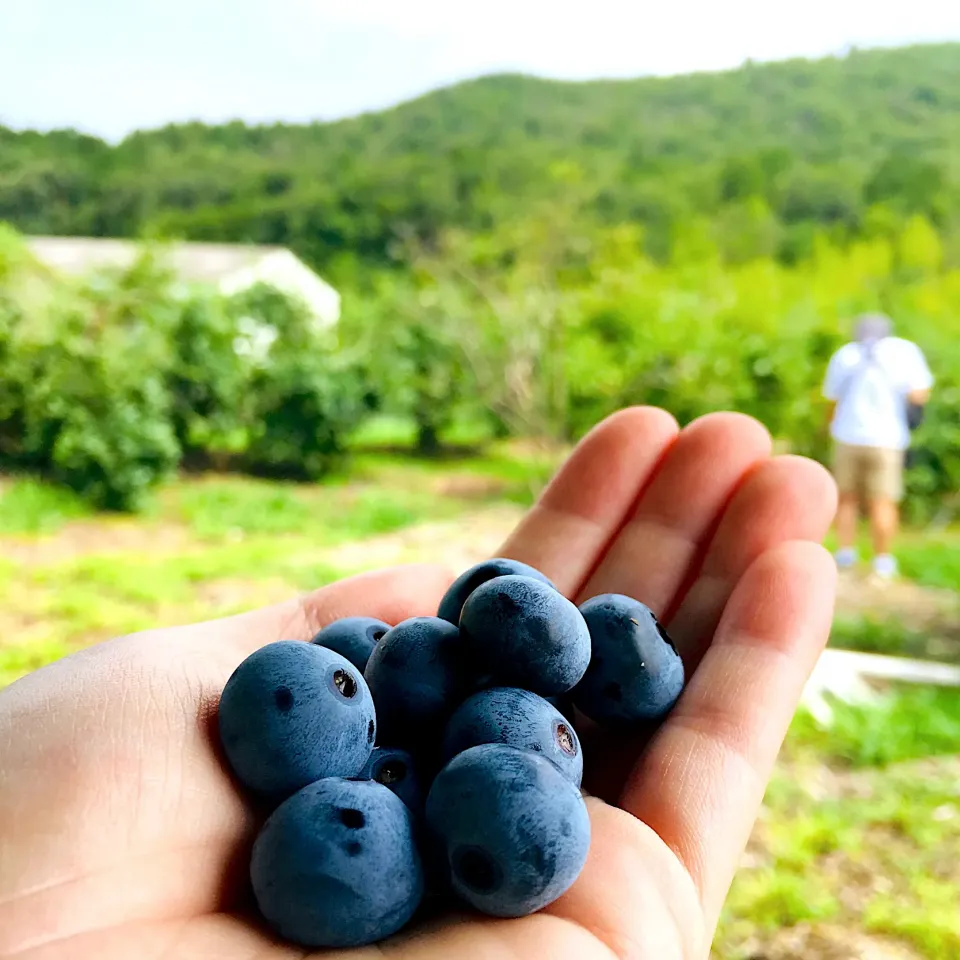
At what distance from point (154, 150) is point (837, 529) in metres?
4.15

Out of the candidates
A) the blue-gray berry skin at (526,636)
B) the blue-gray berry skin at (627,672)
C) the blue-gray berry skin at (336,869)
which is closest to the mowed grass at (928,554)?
the blue-gray berry skin at (627,672)

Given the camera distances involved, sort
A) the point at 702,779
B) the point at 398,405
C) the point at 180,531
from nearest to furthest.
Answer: the point at 702,779 → the point at 180,531 → the point at 398,405

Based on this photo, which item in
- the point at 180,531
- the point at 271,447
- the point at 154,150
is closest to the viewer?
the point at 180,531

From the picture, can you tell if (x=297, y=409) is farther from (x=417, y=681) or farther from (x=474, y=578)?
(x=417, y=681)

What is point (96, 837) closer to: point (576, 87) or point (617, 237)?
point (617, 237)

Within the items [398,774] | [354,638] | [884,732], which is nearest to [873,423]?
[884,732]

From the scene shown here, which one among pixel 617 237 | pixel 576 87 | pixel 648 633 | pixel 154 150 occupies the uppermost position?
pixel 576 87

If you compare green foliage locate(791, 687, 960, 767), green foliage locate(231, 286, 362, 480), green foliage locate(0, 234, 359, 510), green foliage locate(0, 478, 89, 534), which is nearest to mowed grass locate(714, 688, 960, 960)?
green foliage locate(791, 687, 960, 767)

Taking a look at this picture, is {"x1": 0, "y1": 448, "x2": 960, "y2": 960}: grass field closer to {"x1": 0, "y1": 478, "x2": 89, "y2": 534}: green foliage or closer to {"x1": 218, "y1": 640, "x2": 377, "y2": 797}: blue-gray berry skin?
{"x1": 0, "y1": 478, "x2": 89, "y2": 534}: green foliage

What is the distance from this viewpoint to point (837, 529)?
3818mm

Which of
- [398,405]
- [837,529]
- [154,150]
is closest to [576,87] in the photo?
[398,405]

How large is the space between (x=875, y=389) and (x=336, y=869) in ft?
10.8

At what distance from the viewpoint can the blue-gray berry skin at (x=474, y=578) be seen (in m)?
1.02

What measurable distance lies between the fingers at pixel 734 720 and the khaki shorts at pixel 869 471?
8.82 ft
